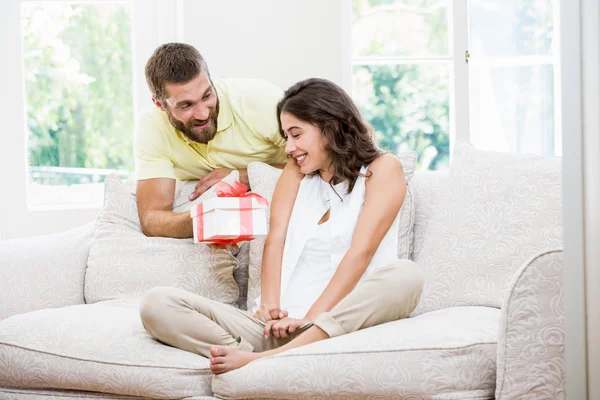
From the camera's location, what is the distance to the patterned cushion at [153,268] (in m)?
2.28

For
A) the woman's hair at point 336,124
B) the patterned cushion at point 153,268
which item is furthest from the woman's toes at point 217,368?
the woman's hair at point 336,124

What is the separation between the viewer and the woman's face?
7.15 ft

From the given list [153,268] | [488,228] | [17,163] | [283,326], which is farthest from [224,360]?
[17,163]

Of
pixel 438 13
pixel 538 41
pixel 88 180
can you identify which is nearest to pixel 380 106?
pixel 438 13

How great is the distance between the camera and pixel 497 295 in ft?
6.52

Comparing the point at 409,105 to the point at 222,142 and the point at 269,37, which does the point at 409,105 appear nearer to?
the point at 269,37

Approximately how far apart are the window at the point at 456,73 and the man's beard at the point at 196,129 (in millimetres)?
1141

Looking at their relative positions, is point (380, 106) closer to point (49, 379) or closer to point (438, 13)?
point (438, 13)

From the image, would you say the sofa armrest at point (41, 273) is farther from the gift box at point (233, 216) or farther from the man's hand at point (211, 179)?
the gift box at point (233, 216)

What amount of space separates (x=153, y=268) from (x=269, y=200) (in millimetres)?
397

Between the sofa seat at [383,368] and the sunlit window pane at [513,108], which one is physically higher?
the sunlit window pane at [513,108]

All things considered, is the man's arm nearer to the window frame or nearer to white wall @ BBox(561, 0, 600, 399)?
the window frame

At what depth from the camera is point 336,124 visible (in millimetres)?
2211

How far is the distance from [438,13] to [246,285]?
5.79ft
